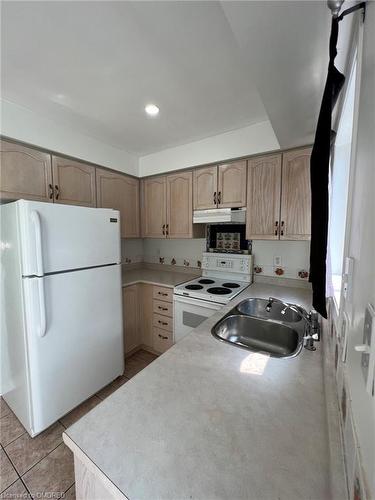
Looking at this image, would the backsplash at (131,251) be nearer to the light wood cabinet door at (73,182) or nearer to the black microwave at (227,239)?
the light wood cabinet door at (73,182)

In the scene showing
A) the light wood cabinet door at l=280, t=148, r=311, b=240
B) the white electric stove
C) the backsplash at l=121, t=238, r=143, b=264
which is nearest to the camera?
the light wood cabinet door at l=280, t=148, r=311, b=240

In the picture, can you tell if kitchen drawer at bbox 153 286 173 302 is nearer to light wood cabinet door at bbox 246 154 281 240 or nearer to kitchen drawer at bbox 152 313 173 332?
kitchen drawer at bbox 152 313 173 332

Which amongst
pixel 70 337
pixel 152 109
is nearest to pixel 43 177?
pixel 152 109

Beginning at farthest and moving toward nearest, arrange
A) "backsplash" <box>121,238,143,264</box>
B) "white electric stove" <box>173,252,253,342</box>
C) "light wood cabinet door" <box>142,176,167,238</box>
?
1. "backsplash" <box>121,238,143,264</box>
2. "light wood cabinet door" <box>142,176,167,238</box>
3. "white electric stove" <box>173,252,253,342</box>

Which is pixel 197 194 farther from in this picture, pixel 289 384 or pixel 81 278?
pixel 289 384

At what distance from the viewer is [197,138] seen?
90.4 inches

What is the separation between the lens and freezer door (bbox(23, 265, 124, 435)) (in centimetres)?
141

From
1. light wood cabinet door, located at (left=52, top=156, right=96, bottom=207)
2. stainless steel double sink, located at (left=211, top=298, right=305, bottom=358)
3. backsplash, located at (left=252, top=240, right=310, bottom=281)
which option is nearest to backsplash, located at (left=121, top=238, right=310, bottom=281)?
backsplash, located at (left=252, top=240, right=310, bottom=281)

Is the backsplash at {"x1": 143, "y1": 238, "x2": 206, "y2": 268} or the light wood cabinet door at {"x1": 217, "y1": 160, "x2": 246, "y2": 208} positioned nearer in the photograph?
the light wood cabinet door at {"x1": 217, "y1": 160, "x2": 246, "y2": 208}

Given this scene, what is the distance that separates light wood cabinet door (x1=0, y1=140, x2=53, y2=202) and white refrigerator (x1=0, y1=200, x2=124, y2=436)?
0.94 feet

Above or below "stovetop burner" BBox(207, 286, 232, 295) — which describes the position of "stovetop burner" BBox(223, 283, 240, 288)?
above

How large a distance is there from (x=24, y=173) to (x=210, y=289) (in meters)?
1.95

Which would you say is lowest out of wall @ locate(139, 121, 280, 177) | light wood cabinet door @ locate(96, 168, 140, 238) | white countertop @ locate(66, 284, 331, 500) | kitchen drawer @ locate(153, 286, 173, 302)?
kitchen drawer @ locate(153, 286, 173, 302)

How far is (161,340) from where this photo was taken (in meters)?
2.43
